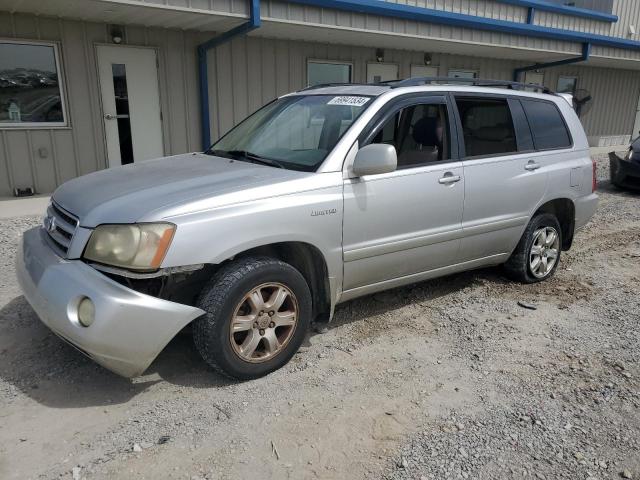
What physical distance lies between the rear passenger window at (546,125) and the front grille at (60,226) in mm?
3895

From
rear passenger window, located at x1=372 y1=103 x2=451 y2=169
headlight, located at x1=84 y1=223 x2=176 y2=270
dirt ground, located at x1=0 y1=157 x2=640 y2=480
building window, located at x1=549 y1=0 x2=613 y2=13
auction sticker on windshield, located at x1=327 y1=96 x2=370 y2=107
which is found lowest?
dirt ground, located at x1=0 y1=157 x2=640 y2=480

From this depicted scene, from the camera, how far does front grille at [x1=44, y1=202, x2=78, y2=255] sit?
308 cm

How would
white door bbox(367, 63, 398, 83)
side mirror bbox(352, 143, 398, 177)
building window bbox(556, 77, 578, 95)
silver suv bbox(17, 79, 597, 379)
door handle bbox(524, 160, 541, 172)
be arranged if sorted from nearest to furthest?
1. silver suv bbox(17, 79, 597, 379)
2. side mirror bbox(352, 143, 398, 177)
3. door handle bbox(524, 160, 541, 172)
4. white door bbox(367, 63, 398, 83)
5. building window bbox(556, 77, 578, 95)

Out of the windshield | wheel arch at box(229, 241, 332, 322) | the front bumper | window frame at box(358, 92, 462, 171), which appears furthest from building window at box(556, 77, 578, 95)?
the front bumper

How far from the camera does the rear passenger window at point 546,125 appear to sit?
15.8 ft

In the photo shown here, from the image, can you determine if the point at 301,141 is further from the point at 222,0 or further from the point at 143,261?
the point at 222,0

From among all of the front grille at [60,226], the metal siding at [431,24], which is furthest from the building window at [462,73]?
the front grille at [60,226]

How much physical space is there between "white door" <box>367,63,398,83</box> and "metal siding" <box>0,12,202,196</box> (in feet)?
13.6

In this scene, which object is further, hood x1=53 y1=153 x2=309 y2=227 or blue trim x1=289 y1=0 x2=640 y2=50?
blue trim x1=289 y1=0 x2=640 y2=50

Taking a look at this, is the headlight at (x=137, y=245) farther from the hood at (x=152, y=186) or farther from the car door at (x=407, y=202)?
the car door at (x=407, y=202)

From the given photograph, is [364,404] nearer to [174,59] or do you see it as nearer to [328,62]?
[174,59]

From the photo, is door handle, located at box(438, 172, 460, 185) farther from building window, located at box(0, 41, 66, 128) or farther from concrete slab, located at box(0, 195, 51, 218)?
building window, located at box(0, 41, 66, 128)

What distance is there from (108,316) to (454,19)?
9.65 metres

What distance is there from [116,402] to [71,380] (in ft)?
1.35
